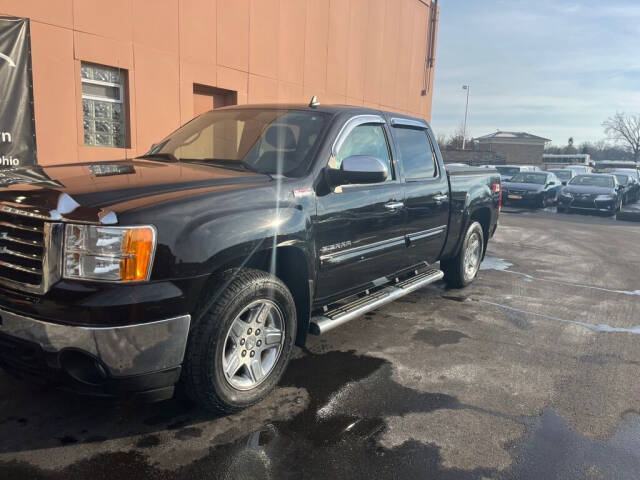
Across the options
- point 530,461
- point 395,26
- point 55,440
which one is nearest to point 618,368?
point 530,461

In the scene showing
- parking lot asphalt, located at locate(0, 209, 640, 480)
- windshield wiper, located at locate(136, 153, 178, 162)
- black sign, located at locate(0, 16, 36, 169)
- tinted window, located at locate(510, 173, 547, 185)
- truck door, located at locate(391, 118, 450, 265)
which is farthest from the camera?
tinted window, located at locate(510, 173, 547, 185)

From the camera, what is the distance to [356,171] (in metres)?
3.49

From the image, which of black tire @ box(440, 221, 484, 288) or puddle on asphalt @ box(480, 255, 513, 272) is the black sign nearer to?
black tire @ box(440, 221, 484, 288)

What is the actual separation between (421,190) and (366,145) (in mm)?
879

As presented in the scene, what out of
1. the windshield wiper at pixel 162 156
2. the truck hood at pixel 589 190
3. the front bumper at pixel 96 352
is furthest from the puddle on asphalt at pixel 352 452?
the truck hood at pixel 589 190

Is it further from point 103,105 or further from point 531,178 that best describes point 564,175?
point 103,105

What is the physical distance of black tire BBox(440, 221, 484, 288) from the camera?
612cm

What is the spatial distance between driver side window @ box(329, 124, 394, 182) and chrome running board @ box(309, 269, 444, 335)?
3.36 feet

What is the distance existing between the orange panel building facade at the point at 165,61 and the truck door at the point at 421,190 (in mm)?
5904

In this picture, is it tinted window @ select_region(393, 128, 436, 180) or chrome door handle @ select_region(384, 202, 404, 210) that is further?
tinted window @ select_region(393, 128, 436, 180)

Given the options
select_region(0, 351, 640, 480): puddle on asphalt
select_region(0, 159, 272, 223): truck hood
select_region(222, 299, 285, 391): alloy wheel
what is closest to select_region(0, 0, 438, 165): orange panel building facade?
select_region(0, 159, 272, 223): truck hood

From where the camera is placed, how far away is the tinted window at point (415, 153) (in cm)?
469

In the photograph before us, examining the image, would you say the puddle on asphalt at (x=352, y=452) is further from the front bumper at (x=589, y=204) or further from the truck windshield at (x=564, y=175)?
the truck windshield at (x=564, y=175)

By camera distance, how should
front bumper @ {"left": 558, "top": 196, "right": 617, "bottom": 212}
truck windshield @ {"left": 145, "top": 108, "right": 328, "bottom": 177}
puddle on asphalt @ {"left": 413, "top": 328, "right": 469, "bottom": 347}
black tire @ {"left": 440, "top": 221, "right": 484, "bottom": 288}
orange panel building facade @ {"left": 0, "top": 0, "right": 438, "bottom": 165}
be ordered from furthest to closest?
front bumper @ {"left": 558, "top": 196, "right": 617, "bottom": 212}, orange panel building facade @ {"left": 0, "top": 0, "right": 438, "bottom": 165}, black tire @ {"left": 440, "top": 221, "right": 484, "bottom": 288}, puddle on asphalt @ {"left": 413, "top": 328, "right": 469, "bottom": 347}, truck windshield @ {"left": 145, "top": 108, "right": 328, "bottom": 177}
